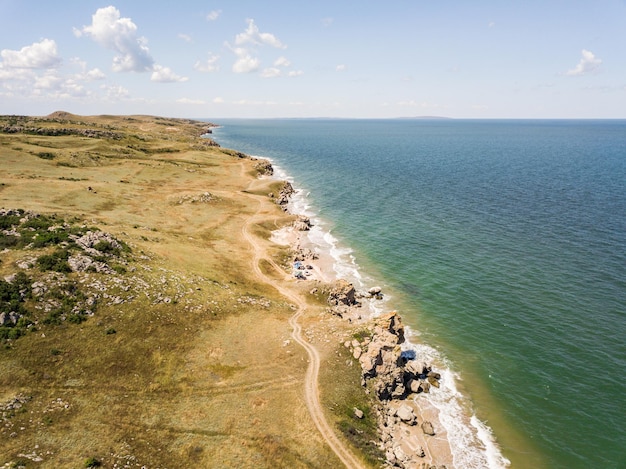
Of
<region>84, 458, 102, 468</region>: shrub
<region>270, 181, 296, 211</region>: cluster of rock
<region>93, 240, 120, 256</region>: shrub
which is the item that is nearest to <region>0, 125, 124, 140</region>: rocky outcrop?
<region>270, 181, 296, 211</region>: cluster of rock

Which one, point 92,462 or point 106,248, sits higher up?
point 106,248

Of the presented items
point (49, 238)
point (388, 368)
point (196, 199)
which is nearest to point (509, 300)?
point (388, 368)

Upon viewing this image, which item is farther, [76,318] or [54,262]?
[54,262]

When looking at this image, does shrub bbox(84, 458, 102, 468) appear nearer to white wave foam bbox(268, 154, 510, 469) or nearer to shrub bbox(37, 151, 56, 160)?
white wave foam bbox(268, 154, 510, 469)

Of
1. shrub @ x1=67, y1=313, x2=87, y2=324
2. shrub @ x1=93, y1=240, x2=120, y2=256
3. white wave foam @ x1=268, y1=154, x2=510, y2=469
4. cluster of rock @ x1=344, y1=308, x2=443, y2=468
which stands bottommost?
white wave foam @ x1=268, y1=154, x2=510, y2=469

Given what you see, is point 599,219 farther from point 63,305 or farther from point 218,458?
point 63,305

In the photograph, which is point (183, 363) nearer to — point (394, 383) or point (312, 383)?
point (312, 383)

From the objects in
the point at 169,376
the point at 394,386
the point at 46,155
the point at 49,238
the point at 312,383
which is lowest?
the point at 394,386

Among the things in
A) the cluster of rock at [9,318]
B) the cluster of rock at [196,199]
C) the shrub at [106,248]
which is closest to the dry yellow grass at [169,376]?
the cluster of rock at [9,318]

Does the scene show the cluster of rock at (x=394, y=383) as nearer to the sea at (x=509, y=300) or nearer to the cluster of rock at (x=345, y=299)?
the sea at (x=509, y=300)
